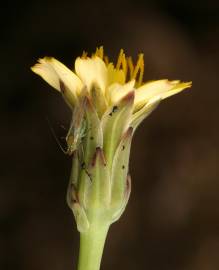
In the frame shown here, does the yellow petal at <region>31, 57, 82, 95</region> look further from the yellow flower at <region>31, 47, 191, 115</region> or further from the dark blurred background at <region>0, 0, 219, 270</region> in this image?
the dark blurred background at <region>0, 0, 219, 270</region>

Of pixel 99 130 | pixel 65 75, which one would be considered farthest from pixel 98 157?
pixel 65 75

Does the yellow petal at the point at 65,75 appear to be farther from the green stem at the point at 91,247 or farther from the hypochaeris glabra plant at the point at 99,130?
the green stem at the point at 91,247

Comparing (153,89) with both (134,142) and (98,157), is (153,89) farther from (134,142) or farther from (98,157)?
(134,142)

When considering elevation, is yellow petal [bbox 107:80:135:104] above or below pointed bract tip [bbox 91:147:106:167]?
above

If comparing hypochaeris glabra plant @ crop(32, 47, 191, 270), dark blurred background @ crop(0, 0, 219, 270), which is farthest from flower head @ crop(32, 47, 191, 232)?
dark blurred background @ crop(0, 0, 219, 270)

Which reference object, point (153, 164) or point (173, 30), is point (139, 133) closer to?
point (153, 164)

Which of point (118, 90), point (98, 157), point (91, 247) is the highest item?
point (118, 90)
